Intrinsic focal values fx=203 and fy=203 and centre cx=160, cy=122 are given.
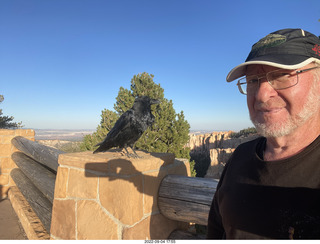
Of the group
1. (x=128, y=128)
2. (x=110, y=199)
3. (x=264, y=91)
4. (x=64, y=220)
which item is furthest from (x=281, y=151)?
(x=64, y=220)

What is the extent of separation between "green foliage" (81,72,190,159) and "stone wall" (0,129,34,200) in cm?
203

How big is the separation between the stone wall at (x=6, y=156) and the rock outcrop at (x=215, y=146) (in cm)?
2769

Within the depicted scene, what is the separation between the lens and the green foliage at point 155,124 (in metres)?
6.40

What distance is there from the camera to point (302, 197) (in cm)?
81

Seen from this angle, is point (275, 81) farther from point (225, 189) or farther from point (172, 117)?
point (172, 117)

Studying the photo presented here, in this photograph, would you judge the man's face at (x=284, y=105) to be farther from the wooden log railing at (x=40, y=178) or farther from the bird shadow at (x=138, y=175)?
the wooden log railing at (x=40, y=178)

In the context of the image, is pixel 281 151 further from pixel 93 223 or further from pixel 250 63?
pixel 93 223

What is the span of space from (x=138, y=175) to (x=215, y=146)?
45.4m

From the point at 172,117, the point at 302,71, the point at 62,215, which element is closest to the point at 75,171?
the point at 62,215

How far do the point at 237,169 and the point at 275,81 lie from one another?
0.49 meters

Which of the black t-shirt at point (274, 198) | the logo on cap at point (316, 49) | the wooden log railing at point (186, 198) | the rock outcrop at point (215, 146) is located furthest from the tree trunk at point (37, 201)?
the rock outcrop at point (215, 146)

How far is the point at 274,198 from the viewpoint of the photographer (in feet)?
2.85

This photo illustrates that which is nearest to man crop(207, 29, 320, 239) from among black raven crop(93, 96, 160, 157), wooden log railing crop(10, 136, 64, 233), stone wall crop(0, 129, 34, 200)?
black raven crop(93, 96, 160, 157)

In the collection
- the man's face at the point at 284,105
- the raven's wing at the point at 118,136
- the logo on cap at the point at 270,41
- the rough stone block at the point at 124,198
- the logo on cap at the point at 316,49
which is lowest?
the rough stone block at the point at 124,198
